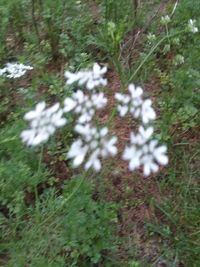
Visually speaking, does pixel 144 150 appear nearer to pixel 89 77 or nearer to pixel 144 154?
pixel 144 154

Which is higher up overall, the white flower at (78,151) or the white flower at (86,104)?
the white flower at (86,104)

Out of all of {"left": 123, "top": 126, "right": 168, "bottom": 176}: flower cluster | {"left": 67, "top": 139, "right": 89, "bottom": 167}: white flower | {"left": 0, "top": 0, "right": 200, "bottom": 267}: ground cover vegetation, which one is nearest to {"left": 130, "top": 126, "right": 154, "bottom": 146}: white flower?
{"left": 123, "top": 126, "right": 168, "bottom": 176}: flower cluster

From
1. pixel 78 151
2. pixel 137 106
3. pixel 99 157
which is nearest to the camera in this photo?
pixel 78 151

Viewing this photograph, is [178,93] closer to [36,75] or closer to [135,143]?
[36,75]

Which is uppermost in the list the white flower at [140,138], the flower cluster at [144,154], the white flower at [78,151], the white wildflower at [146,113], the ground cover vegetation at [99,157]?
the white flower at [78,151]

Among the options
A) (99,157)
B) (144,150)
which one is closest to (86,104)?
(144,150)

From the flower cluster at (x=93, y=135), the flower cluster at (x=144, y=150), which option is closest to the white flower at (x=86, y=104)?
the flower cluster at (x=93, y=135)

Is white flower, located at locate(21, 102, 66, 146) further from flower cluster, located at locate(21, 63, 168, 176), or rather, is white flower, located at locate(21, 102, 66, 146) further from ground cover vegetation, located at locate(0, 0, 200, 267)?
ground cover vegetation, located at locate(0, 0, 200, 267)

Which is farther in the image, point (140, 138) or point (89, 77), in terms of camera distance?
point (89, 77)

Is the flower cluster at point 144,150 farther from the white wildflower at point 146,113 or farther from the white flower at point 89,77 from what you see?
the white flower at point 89,77
